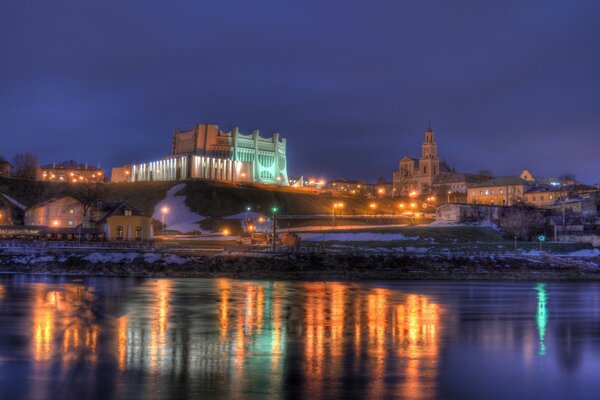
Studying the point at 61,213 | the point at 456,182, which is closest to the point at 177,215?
the point at 61,213

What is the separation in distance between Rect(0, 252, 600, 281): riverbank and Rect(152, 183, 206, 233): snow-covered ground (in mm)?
40954

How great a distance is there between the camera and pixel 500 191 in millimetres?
139625

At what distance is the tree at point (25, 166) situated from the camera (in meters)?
155

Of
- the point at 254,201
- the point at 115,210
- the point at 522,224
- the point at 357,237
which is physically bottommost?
the point at 357,237

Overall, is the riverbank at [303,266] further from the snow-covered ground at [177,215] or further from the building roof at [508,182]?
the building roof at [508,182]

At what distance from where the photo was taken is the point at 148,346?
57.3 ft

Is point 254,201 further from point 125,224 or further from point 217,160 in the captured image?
point 125,224

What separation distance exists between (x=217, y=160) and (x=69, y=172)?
214 ft

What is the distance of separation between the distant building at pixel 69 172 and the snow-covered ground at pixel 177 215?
60805 millimetres

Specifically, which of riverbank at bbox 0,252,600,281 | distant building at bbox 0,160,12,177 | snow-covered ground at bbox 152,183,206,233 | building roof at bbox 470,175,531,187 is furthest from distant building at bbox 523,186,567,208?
distant building at bbox 0,160,12,177

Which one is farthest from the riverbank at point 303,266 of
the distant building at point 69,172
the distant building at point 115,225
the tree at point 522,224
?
the distant building at point 69,172

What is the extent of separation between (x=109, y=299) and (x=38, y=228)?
57366 mm

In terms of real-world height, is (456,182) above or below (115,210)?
above

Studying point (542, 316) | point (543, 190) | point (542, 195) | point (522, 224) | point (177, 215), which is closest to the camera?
point (542, 316)
